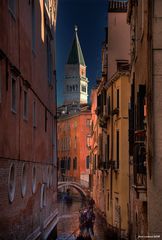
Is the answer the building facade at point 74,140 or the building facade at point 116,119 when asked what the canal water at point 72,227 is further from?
the building facade at point 74,140

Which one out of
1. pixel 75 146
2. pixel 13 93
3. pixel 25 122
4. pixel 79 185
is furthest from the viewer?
pixel 75 146

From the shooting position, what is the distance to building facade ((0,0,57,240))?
34.8 ft

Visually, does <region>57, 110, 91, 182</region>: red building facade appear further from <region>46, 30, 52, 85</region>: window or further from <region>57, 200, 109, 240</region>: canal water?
<region>46, 30, 52, 85</region>: window

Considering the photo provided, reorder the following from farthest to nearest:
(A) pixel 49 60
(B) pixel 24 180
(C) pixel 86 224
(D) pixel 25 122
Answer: (A) pixel 49 60, (C) pixel 86 224, (D) pixel 25 122, (B) pixel 24 180

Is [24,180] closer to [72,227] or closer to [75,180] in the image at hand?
[72,227]

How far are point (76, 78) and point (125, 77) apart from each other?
197ft

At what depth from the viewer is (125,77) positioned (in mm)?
18531

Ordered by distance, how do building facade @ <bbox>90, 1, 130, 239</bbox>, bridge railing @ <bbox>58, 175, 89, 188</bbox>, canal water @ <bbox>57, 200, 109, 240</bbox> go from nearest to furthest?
building facade @ <bbox>90, 1, 130, 239</bbox>
canal water @ <bbox>57, 200, 109, 240</bbox>
bridge railing @ <bbox>58, 175, 89, 188</bbox>

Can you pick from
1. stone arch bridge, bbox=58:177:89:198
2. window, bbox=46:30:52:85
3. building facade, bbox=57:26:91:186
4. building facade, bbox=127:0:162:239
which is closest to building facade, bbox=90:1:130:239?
window, bbox=46:30:52:85

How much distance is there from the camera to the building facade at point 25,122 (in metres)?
10.6

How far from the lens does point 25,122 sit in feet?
43.6

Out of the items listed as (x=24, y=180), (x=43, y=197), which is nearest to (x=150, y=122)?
(x=24, y=180)

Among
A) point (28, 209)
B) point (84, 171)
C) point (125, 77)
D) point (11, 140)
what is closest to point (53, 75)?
point (125, 77)

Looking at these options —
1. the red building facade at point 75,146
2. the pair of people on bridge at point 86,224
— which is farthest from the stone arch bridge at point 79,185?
the pair of people on bridge at point 86,224
